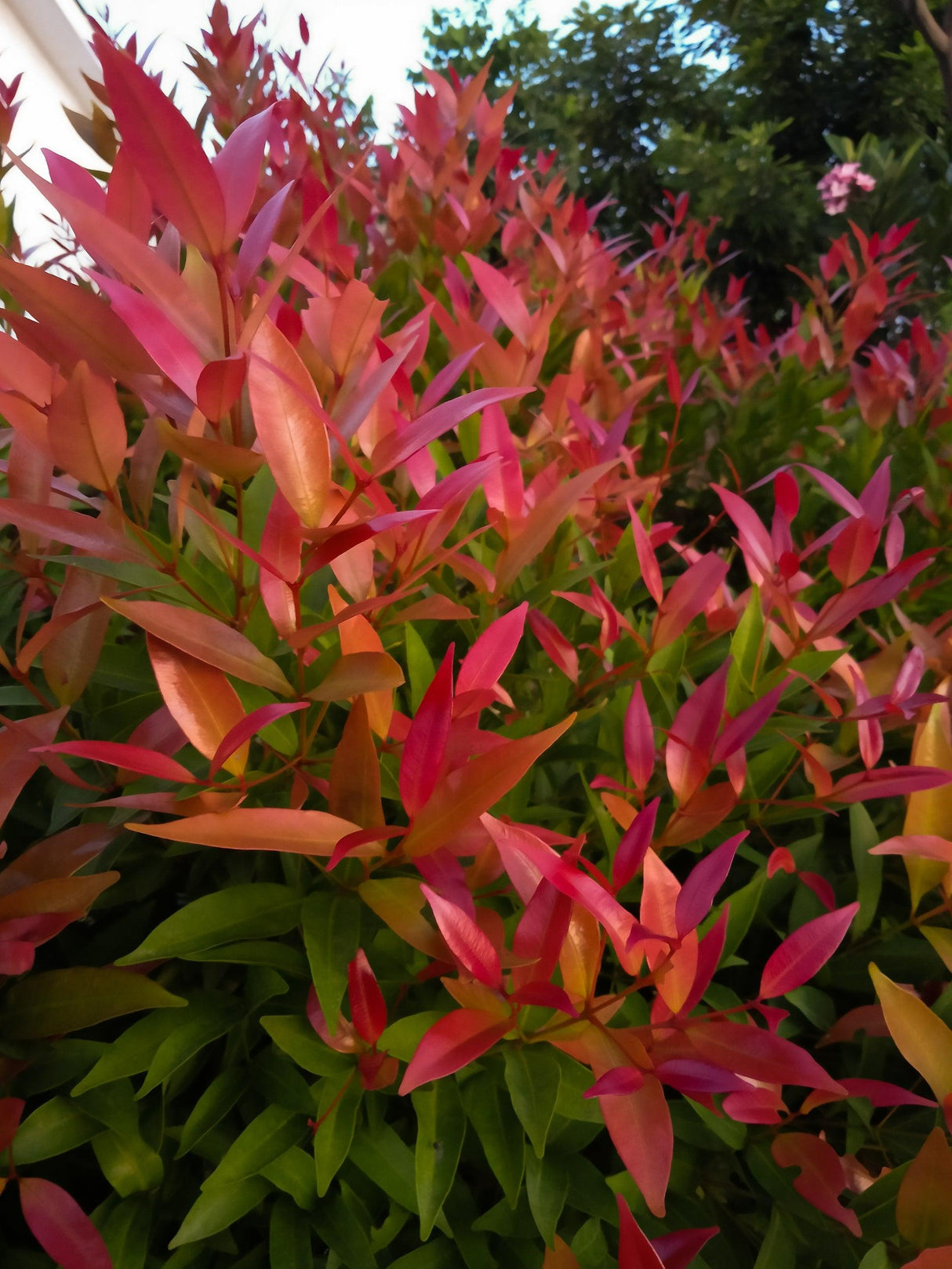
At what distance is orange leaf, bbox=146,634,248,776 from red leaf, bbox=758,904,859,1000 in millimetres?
260

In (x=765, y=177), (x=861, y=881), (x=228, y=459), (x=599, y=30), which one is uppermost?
(x=599, y=30)

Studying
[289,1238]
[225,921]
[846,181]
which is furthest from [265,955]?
[846,181]

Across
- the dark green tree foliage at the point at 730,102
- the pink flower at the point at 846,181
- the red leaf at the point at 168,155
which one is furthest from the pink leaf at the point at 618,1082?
the dark green tree foliage at the point at 730,102

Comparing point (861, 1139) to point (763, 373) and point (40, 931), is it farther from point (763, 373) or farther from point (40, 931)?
point (763, 373)

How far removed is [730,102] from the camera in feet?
14.4

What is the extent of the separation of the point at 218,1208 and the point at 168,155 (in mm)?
442

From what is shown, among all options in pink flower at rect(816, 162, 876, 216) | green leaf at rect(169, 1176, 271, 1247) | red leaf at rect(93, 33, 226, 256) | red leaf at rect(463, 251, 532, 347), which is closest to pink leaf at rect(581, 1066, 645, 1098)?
green leaf at rect(169, 1176, 271, 1247)

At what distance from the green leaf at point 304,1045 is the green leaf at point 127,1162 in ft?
0.29

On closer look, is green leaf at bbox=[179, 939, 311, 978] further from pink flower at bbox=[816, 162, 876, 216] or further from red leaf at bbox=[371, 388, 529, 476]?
pink flower at bbox=[816, 162, 876, 216]

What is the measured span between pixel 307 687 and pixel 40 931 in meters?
0.15

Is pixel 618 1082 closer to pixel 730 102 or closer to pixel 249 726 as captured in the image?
pixel 249 726

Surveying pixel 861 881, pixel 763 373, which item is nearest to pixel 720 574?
pixel 861 881

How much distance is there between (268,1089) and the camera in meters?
0.42

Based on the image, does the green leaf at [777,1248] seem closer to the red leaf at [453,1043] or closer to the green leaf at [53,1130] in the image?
the red leaf at [453,1043]
